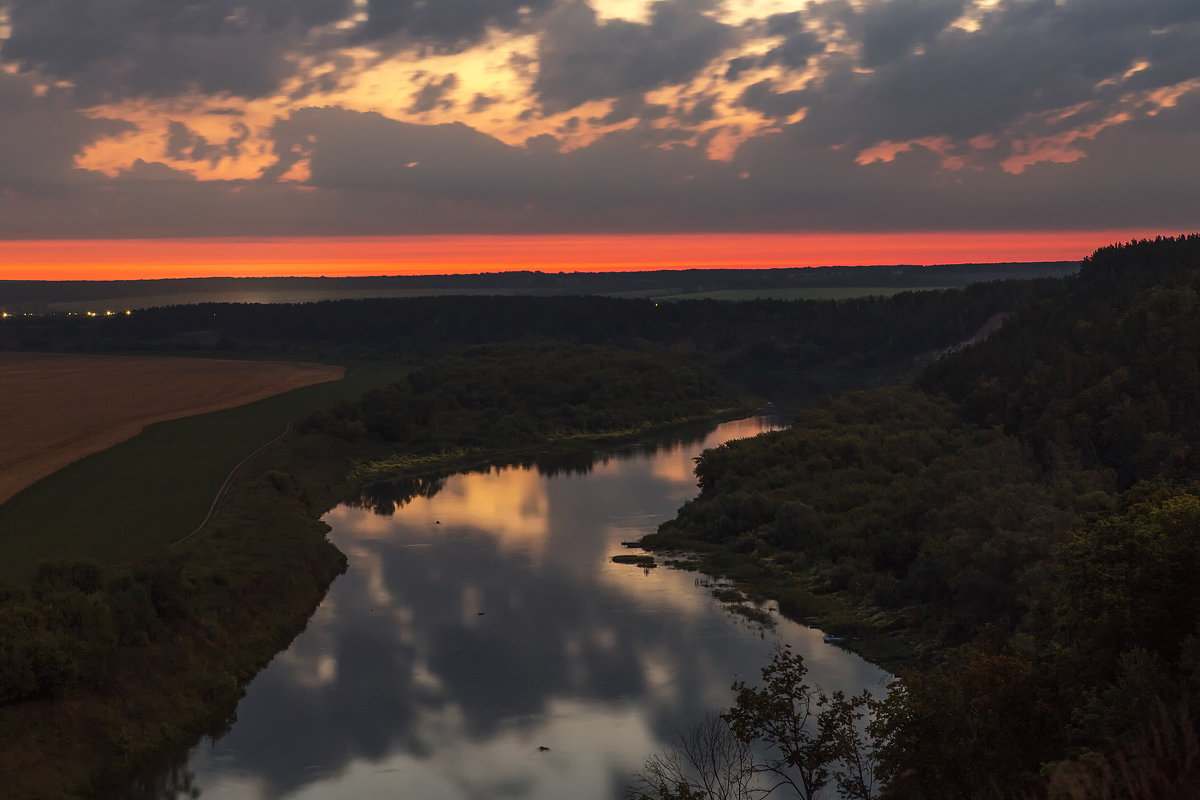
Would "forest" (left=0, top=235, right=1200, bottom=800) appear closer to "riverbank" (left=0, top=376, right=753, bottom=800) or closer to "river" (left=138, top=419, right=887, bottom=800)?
"riverbank" (left=0, top=376, right=753, bottom=800)

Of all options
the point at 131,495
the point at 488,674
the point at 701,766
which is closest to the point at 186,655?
the point at 488,674

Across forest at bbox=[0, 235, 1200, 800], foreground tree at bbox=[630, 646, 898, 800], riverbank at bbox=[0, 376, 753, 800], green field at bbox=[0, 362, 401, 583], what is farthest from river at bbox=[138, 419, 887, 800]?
green field at bbox=[0, 362, 401, 583]

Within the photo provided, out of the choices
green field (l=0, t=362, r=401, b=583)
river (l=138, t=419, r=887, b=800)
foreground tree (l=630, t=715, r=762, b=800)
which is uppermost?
green field (l=0, t=362, r=401, b=583)

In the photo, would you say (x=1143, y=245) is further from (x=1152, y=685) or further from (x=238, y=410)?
(x=1152, y=685)

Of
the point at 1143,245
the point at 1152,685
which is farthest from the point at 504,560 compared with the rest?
the point at 1143,245

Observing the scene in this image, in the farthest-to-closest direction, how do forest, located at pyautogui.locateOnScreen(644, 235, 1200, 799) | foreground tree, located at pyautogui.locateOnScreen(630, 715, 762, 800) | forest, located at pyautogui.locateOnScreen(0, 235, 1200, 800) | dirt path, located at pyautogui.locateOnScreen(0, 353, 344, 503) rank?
dirt path, located at pyautogui.locateOnScreen(0, 353, 344, 503) < foreground tree, located at pyautogui.locateOnScreen(630, 715, 762, 800) < forest, located at pyautogui.locateOnScreen(0, 235, 1200, 800) < forest, located at pyautogui.locateOnScreen(644, 235, 1200, 799)

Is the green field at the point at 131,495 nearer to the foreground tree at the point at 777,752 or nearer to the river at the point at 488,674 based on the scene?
the river at the point at 488,674
